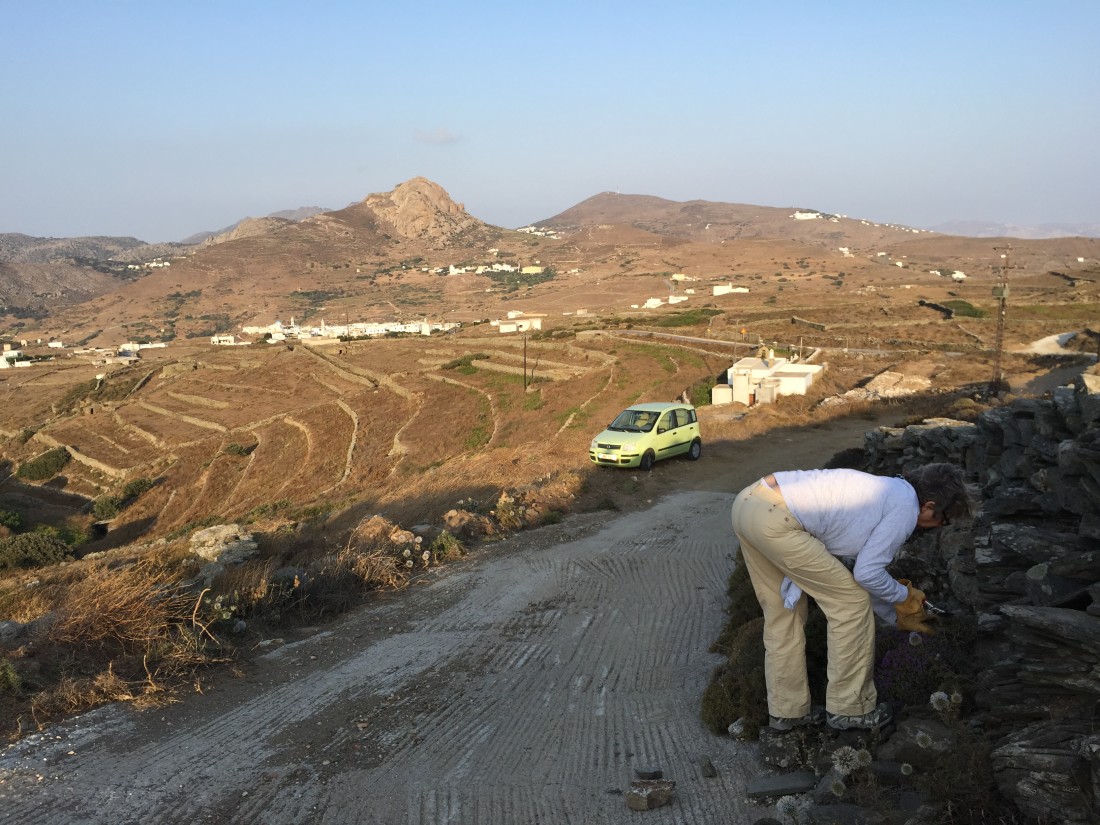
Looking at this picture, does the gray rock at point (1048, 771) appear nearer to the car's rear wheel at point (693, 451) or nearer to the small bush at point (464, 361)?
the car's rear wheel at point (693, 451)

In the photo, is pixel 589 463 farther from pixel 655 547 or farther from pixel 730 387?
pixel 730 387

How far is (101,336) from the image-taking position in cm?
14550

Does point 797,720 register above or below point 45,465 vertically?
above

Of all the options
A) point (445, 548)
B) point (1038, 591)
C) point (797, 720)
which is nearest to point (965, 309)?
point (445, 548)

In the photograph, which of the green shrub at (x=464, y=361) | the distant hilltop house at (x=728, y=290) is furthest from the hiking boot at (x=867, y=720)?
the distant hilltop house at (x=728, y=290)

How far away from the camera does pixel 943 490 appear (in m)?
4.46

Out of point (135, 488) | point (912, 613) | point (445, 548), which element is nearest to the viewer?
point (912, 613)

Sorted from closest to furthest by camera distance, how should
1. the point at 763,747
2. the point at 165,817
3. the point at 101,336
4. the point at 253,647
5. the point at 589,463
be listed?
1. the point at 165,817
2. the point at 763,747
3. the point at 253,647
4. the point at 589,463
5. the point at 101,336

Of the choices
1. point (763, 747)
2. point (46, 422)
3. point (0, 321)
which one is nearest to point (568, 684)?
point (763, 747)

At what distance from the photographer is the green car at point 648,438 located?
59.5ft

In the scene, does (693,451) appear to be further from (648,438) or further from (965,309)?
(965,309)

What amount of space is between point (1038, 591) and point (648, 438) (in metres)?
14.1

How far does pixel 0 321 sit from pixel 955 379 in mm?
188015

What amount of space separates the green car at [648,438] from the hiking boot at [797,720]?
13084 millimetres
